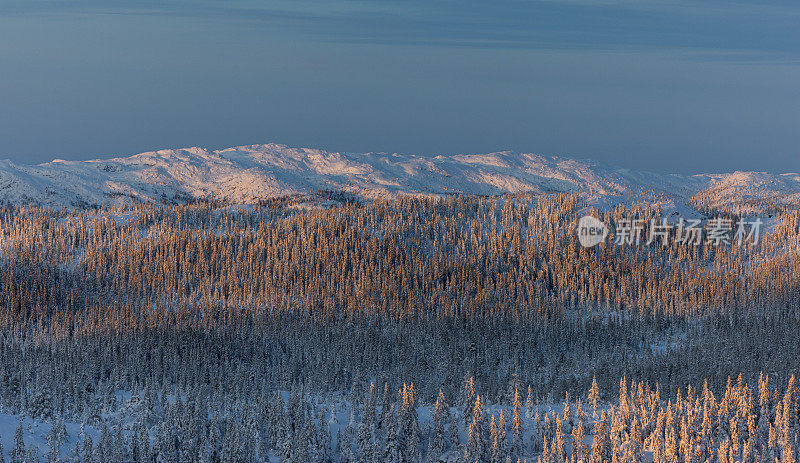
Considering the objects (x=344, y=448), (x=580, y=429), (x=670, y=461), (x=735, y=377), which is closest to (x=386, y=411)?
(x=344, y=448)

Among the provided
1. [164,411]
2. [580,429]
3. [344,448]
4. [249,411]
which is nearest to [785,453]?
[580,429]

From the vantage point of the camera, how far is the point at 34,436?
482 feet

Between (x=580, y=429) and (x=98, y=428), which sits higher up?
(x=580, y=429)

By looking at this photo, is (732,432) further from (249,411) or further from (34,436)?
(34,436)

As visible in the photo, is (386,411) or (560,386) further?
(560,386)

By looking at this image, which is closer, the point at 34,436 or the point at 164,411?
the point at 34,436

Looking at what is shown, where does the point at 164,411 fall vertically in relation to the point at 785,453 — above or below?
below

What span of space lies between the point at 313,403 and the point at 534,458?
191ft

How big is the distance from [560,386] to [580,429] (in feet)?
189

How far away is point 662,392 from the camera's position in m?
182

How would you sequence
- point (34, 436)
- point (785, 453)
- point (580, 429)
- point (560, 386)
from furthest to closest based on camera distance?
1. point (560, 386)
2. point (34, 436)
3. point (580, 429)
4. point (785, 453)

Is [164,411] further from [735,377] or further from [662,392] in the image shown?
[735,377]

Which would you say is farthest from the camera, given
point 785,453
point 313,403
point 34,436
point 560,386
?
point 560,386

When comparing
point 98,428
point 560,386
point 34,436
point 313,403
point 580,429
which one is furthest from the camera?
point 560,386
